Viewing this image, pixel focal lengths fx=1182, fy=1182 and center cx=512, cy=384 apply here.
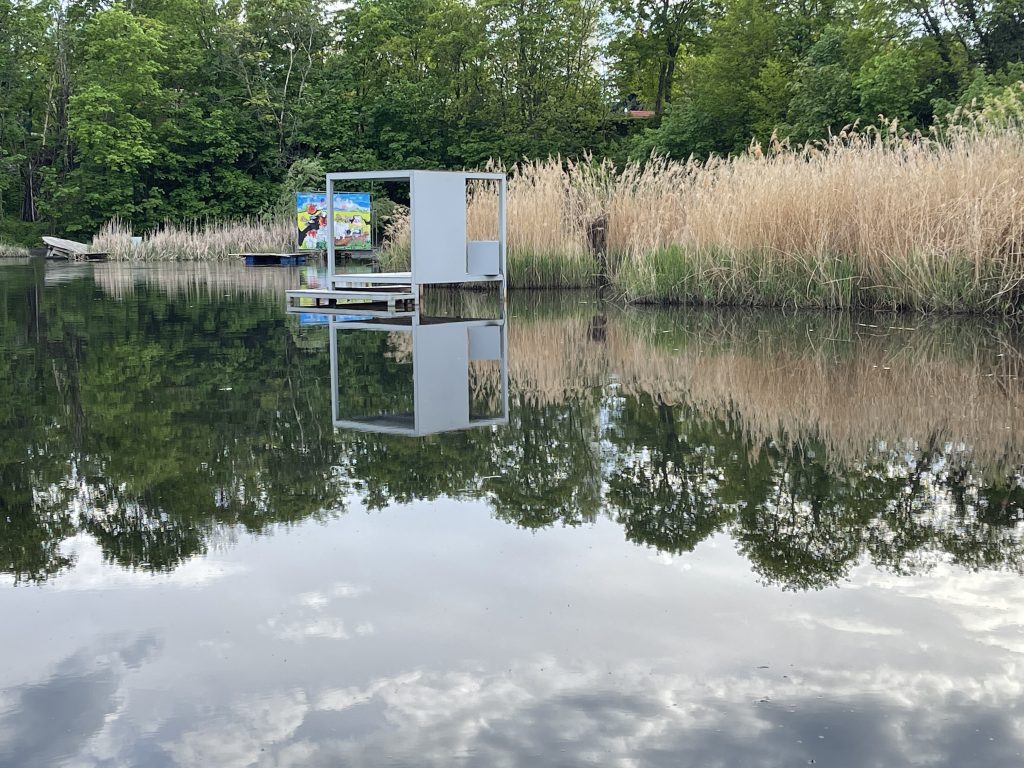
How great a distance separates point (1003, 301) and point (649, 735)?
790 cm

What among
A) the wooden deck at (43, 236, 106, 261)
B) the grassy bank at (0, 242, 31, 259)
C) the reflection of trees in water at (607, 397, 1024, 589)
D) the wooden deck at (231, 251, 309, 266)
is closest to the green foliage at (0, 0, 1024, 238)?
the grassy bank at (0, 242, 31, 259)

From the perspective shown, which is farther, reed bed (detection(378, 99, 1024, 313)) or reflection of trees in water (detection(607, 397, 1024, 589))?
reed bed (detection(378, 99, 1024, 313))

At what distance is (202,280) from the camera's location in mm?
17188

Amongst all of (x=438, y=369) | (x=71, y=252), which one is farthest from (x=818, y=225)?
(x=71, y=252)

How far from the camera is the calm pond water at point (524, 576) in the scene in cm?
194

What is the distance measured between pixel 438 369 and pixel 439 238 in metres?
4.54

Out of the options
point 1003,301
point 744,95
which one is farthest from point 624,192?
point 744,95

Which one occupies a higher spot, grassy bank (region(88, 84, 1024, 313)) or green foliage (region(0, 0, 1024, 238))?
green foliage (region(0, 0, 1024, 238))

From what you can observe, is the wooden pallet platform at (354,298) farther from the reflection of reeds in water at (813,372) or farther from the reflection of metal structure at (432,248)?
the reflection of reeds in water at (813,372)

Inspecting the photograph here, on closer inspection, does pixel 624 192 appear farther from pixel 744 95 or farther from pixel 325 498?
pixel 744 95

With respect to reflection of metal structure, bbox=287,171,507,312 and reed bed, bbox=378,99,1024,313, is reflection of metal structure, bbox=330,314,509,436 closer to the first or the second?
reflection of metal structure, bbox=287,171,507,312

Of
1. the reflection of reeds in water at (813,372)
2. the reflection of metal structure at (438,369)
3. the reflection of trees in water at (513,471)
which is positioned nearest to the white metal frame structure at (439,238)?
the reflection of metal structure at (438,369)

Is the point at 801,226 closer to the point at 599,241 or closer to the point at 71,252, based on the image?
the point at 599,241

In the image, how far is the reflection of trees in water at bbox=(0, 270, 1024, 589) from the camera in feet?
10.1
